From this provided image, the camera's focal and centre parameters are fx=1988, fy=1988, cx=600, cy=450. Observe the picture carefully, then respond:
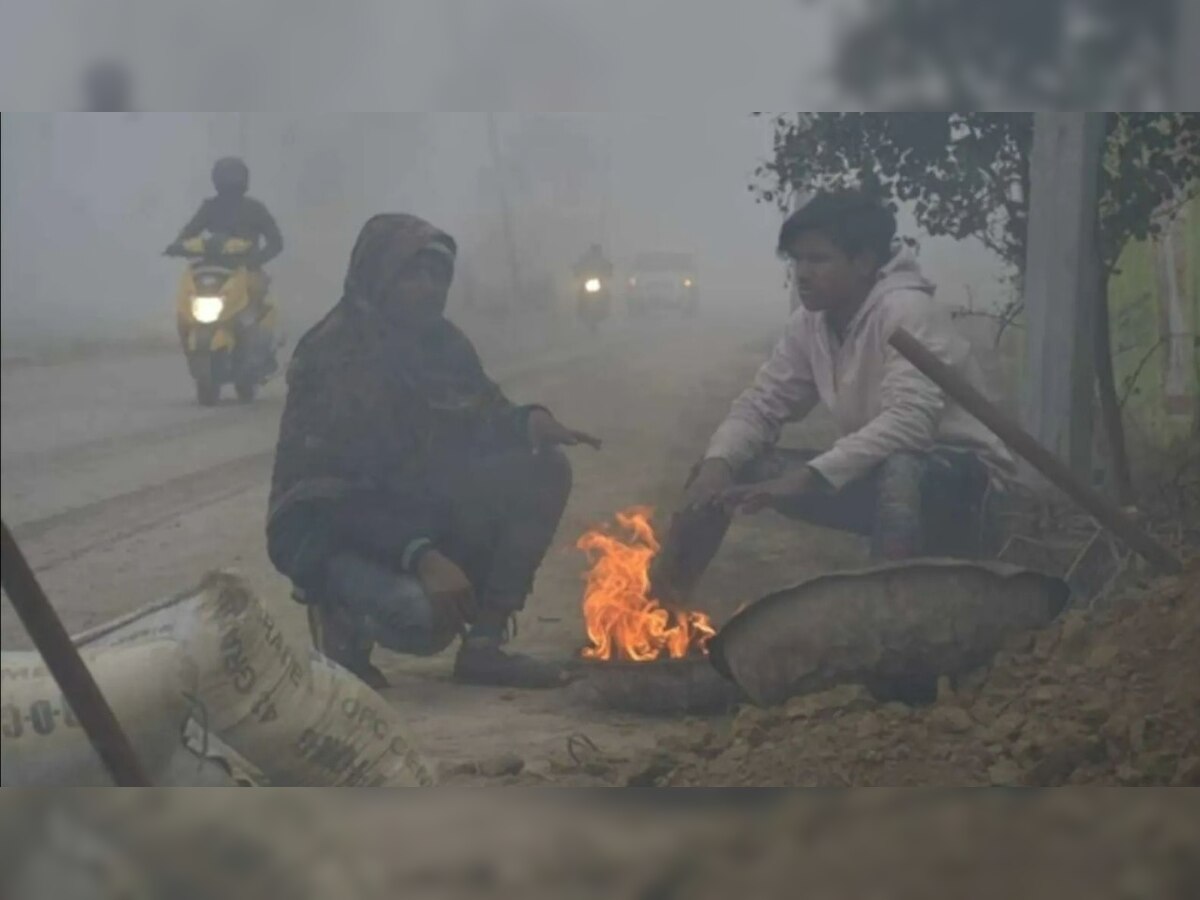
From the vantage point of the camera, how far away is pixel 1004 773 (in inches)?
195

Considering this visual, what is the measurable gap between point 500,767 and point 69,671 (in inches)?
41.9

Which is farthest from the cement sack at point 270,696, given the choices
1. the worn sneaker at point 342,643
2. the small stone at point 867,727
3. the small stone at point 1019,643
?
the small stone at point 1019,643

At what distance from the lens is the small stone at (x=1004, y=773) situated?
195 inches

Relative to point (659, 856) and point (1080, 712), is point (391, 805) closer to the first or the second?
point (659, 856)

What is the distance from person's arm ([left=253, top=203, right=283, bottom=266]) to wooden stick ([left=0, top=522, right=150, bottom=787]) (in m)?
0.90

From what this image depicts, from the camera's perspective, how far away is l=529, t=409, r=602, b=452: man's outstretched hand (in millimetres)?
5031

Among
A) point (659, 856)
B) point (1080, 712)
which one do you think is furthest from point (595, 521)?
point (1080, 712)

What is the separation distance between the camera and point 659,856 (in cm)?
434

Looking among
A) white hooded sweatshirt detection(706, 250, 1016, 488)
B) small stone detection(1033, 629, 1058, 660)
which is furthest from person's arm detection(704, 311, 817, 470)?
small stone detection(1033, 629, 1058, 660)

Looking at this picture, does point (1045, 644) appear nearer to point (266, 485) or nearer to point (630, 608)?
point (630, 608)

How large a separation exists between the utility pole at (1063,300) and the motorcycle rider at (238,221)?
1939 mm

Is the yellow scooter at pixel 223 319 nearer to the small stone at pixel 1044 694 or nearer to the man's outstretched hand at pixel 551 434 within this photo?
the man's outstretched hand at pixel 551 434

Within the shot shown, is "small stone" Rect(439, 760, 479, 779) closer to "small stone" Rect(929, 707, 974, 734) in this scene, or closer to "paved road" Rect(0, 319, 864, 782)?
"paved road" Rect(0, 319, 864, 782)

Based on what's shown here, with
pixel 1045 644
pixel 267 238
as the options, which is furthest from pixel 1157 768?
pixel 267 238
